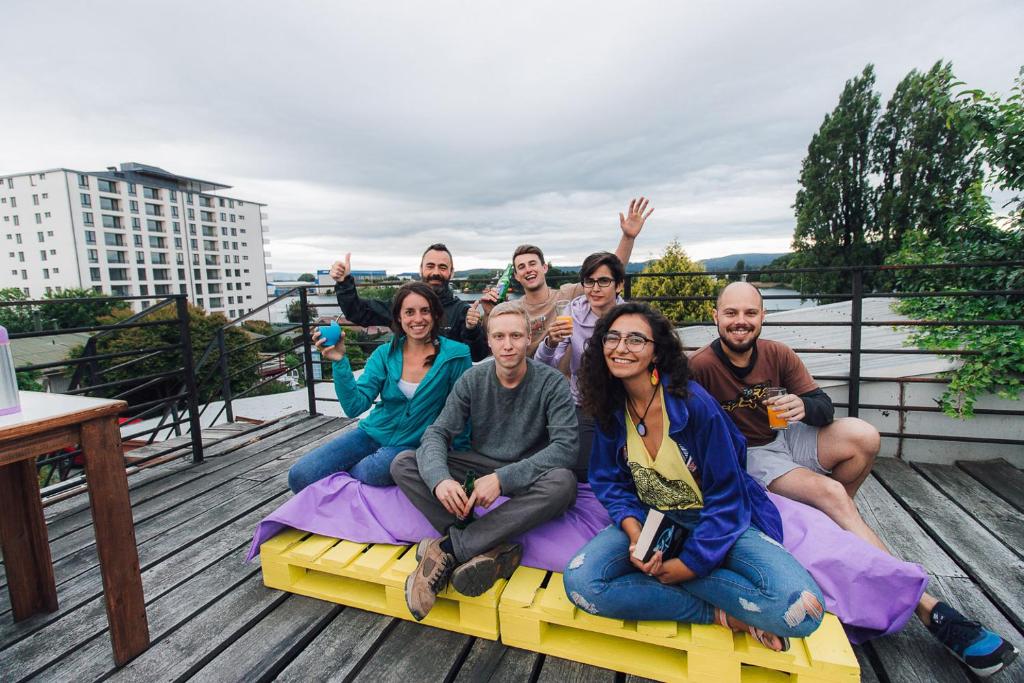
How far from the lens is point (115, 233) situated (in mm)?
67500

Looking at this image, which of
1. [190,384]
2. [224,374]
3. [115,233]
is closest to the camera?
[190,384]

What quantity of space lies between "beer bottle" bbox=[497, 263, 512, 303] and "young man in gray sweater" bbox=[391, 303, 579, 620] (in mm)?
782

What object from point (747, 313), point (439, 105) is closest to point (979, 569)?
point (747, 313)

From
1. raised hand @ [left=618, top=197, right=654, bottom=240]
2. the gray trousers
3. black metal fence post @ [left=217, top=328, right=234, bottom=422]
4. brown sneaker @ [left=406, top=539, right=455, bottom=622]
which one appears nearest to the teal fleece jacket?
the gray trousers

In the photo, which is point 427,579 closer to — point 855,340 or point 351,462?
point 351,462

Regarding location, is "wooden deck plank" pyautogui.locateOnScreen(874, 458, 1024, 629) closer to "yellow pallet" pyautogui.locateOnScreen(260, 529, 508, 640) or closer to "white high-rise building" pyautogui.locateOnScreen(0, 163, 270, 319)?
"yellow pallet" pyautogui.locateOnScreen(260, 529, 508, 640)

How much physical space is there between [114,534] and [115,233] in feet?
295

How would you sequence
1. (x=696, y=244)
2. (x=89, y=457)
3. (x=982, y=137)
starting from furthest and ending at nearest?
(x=696, y=244), (x=982, y=137), (x=89, y=457)

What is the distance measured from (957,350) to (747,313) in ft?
7.04

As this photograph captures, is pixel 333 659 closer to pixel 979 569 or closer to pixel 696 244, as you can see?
pixel 979 569

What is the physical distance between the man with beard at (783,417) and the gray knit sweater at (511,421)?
2.32ft

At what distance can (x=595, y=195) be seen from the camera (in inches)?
462

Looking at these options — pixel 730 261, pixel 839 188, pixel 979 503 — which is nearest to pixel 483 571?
pixel 979 503

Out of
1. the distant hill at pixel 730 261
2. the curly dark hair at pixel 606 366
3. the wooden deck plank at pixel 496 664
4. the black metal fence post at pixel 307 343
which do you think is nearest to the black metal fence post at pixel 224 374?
the black metal fence post at pixel 307 343
